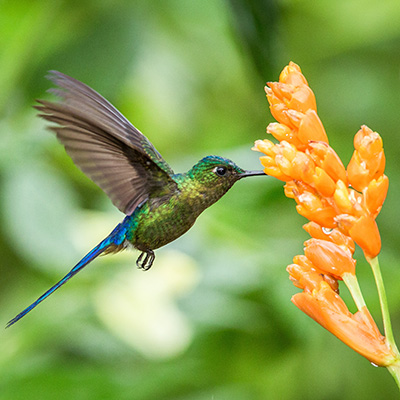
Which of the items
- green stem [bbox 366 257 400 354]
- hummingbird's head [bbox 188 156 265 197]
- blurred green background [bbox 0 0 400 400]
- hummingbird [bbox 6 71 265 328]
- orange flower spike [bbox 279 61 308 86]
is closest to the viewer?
green stem [bbox 366 257 400 354]

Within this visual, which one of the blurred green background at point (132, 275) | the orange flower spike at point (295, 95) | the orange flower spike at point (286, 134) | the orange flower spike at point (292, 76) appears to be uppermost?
the orange flower spike at point (292, 76)

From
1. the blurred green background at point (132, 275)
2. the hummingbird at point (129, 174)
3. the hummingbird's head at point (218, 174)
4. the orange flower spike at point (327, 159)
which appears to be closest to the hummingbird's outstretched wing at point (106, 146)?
the hummingbird at point (129, 174)

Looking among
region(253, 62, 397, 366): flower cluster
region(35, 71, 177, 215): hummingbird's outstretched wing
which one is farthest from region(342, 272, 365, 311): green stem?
region(35, 71, 177, 215): hummingbird's outstretched wing

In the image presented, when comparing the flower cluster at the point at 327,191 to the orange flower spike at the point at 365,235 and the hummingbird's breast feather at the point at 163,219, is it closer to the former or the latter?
the orange flower spike at the point at 365,235

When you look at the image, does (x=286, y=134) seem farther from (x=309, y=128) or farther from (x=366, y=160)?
(x=366, y=160)

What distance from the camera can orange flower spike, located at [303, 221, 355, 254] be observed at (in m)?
1.57

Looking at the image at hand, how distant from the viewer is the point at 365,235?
149cm

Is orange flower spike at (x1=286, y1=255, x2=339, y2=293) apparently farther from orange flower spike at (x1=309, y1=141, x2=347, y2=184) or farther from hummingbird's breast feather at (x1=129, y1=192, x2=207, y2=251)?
hummingbird's breast feather at (x1=129, y1=192, x2=207, y2=251)

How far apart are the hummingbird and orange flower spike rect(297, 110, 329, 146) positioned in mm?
280

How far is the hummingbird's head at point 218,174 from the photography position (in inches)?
70.1

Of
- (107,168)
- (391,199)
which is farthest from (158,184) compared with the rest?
(391,199)

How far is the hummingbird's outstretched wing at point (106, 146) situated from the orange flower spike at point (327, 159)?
469 millimetres

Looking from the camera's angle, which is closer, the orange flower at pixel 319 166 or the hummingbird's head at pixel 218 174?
the orange flower at pixel 319 166

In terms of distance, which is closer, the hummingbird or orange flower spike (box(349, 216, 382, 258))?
orange flower spike (box(349, 216, 382, 258))
